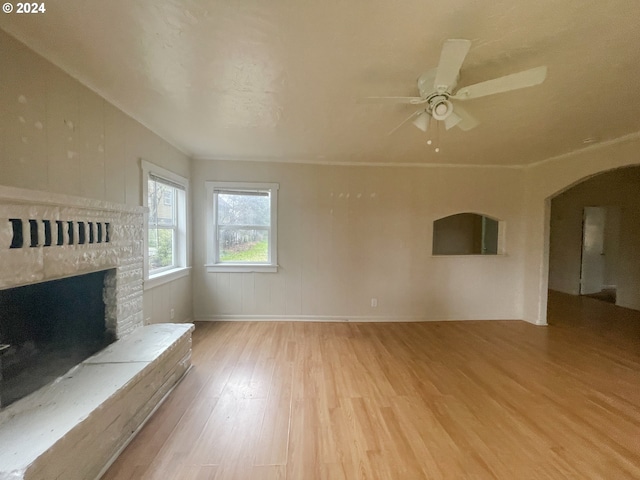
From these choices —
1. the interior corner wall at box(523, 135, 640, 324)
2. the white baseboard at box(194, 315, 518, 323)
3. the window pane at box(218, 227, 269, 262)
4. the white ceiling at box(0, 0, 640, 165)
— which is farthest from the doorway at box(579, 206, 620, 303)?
the window pane at box(218, 227, 269, 262)

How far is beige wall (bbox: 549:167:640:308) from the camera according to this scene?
5.15 m

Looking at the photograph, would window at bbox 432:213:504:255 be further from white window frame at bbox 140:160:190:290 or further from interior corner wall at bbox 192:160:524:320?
white window frame at bbox 140:160:190:290

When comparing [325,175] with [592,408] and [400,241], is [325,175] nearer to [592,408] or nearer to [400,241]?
[400,241]

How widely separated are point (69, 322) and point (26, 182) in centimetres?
99

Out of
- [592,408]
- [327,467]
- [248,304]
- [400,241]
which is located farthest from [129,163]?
[592,408]

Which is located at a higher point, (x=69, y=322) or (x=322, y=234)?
(x=322, y=234)

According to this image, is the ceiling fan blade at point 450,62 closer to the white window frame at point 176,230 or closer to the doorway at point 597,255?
the white window frame at point 176,230

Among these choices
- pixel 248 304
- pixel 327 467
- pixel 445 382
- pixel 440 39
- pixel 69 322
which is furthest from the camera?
pixel 248 304

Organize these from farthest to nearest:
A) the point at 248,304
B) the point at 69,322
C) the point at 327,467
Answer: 1. the point at 248,304
2. the point at 69,322
3. the point at 327,467

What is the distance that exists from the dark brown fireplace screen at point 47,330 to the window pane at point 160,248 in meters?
1.12

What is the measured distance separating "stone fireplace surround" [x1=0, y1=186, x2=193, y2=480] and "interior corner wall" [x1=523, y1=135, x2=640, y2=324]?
5079 mm

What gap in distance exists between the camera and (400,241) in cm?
431

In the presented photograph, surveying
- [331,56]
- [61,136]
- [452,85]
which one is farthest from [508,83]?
[61,136]

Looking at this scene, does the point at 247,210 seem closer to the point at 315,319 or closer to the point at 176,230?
the point at 176,230
